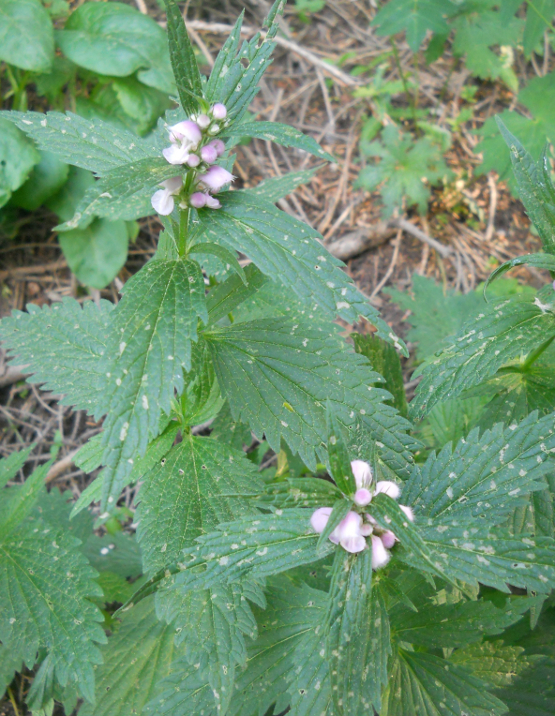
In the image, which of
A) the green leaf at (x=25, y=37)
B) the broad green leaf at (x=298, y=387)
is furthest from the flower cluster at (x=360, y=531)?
the green leaf at (x=25, y=37)

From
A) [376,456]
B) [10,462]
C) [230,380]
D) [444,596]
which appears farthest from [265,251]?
[10,462]

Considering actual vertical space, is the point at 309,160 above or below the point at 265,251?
below

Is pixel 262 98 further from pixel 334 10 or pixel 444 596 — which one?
pixel 444 596

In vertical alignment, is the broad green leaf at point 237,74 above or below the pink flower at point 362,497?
above

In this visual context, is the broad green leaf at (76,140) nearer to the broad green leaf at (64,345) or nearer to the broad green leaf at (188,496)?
the broad green leaf at (64,345)

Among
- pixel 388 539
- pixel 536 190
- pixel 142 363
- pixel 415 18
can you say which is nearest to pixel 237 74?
pixel 142 363

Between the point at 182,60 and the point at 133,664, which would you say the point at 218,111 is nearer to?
the point at 182,60
